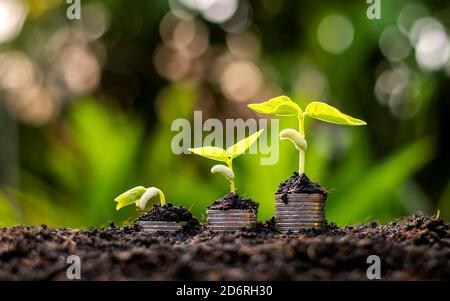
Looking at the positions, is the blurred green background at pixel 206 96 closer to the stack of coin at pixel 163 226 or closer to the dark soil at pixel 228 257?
the stack of coin at pixel 163 226

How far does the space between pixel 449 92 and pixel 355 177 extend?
883mm

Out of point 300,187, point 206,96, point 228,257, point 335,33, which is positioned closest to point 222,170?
point 300,187

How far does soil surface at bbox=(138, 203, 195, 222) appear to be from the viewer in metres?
1.15

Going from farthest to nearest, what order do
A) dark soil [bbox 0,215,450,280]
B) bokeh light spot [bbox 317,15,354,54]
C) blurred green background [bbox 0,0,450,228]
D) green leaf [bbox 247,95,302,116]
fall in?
1. bokeh light spot [bbox 317,15,354,54]
2. blurred green background [bbox 0,0,450,228]
3. green leaf [bbox 247,95,302,116]
4. dark soil [bbox 0,215,450,280]

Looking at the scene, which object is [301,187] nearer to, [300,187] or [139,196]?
[300,187]

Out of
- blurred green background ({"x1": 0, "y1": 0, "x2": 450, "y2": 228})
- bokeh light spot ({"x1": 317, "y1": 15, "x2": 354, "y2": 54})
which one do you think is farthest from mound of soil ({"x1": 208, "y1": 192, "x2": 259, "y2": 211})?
bokeh light spot ({"x1": 317, "y1": 15, "x2": 354, "y2": 54})

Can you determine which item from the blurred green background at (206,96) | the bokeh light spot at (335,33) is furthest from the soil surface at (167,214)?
the bokeh light spot at (335,33)

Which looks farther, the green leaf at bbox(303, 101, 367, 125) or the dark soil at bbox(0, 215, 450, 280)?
the green leaf at bbox(303, 101, 367, 125)

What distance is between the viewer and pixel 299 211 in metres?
1.10

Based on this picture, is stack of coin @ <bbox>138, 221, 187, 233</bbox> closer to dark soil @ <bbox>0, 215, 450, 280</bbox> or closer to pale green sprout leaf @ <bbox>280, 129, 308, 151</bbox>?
dark soil @ <bbox>0, 215, 450, 280</bbox>

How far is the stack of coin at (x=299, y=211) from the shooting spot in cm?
109

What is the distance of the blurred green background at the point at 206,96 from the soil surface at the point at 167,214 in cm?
82

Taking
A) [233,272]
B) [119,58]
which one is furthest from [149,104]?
[233,272]

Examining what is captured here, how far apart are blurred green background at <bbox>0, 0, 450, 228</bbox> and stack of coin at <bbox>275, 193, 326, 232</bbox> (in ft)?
2.80
